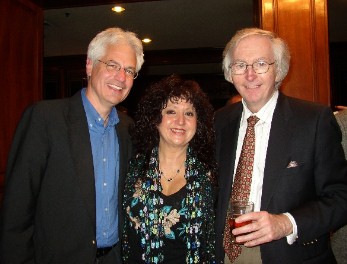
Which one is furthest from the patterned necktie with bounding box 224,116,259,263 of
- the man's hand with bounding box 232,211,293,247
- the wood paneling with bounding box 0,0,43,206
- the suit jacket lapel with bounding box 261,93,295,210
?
the wood paneling with bounding box 0,0,43,206

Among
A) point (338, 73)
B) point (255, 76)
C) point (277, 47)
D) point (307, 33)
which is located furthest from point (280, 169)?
point (338, 73)

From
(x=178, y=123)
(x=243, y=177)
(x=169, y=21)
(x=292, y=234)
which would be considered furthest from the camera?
(x=169, y=21)

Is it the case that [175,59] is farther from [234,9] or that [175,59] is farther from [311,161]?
[311,161]

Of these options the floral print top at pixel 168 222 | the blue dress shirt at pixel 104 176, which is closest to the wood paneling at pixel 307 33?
the floral print top at pixel 168 222

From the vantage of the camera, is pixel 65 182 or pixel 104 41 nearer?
pixel 65 182

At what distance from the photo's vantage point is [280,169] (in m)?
1.73

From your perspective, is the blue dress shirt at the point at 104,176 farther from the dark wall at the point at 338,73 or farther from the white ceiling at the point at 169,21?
the dark wall at the point at 338,73

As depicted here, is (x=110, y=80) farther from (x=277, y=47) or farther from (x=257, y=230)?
(x=257, y=230)

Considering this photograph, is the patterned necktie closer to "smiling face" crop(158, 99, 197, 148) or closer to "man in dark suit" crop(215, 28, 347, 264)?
"man in dark suit" crop(215, 28, 347, 264)

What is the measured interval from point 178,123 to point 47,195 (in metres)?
0.95

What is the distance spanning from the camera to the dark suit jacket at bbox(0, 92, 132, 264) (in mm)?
1735

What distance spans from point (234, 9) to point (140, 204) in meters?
4.39

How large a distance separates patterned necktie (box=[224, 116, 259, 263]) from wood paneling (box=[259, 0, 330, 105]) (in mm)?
2094

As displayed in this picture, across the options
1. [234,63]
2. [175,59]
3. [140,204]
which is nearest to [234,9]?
[175,59]
